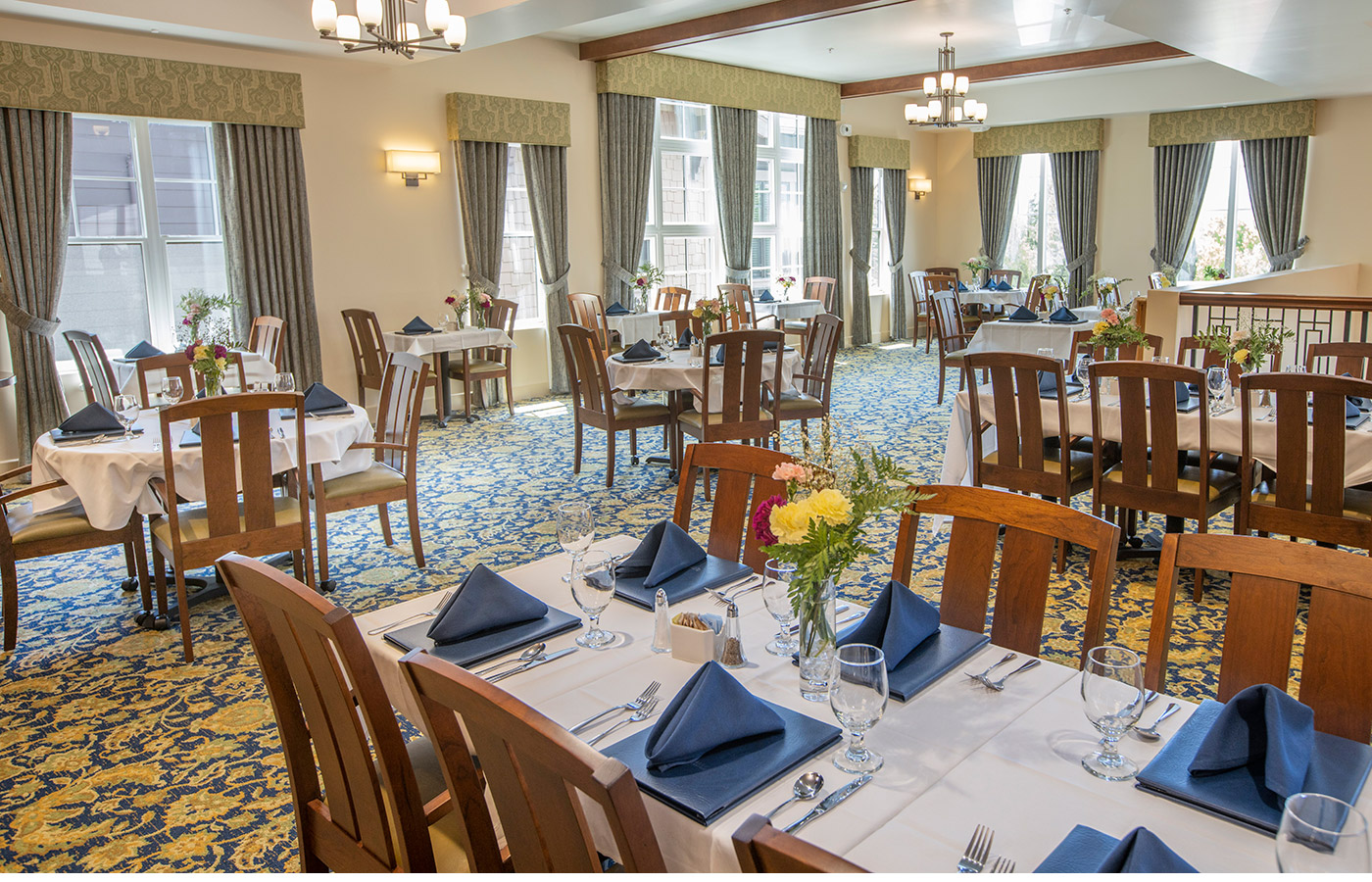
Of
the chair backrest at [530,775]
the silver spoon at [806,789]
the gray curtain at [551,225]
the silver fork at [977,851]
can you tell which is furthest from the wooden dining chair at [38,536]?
the gray curtain at [551,225]

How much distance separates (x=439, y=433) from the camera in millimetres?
8008

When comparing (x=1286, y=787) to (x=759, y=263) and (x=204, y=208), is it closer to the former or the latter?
(x=204, y=208)

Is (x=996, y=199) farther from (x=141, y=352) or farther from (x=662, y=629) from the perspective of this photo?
(x=662, y=629)

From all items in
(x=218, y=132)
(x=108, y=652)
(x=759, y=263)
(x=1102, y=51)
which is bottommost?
(x=108, y=652)

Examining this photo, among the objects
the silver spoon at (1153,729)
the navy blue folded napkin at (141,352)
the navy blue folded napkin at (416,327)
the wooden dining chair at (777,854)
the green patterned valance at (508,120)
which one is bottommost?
the silver spoon at (1153,729)

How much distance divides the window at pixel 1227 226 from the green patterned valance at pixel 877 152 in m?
3.79

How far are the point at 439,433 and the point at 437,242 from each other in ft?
6.06

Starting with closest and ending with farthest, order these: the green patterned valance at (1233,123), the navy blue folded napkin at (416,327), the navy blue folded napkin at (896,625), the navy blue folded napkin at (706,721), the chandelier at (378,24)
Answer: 1. the navy blue folded napkin at (706,721)
2. the navy blue folded napkin at (896,625)
3. the chandelier at (378,24)
4. the navy blue folded napkin at (416,327)
5. the green patterned valance at (1233,123)

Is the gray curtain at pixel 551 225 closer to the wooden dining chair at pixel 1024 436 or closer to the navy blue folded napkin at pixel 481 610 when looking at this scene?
the wooden dining chair at pixel 1024 436

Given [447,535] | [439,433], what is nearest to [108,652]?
[447,535]

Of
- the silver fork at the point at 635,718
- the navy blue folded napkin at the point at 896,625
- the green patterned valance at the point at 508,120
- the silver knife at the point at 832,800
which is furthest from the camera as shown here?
the green patterned valance at the point at 508,120

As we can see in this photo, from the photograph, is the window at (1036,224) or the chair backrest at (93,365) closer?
the chair backrest at (93,365)

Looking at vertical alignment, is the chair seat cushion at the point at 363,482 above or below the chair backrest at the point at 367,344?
below

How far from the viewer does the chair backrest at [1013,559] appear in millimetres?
2029
